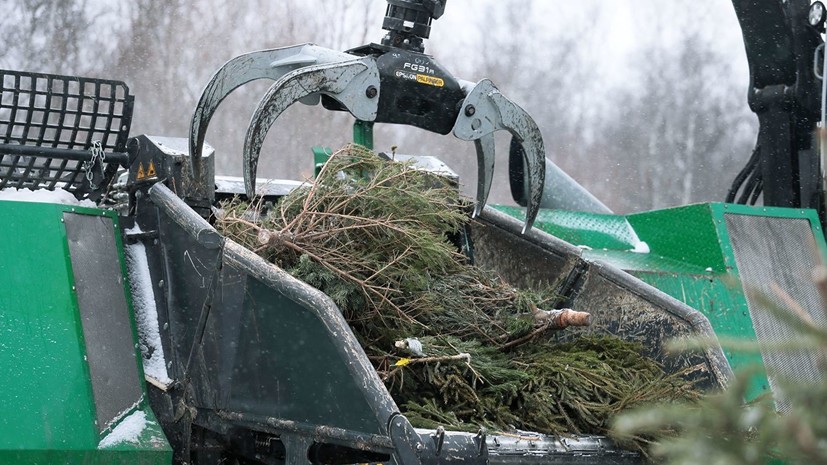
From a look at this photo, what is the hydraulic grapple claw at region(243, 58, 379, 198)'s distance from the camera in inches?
130

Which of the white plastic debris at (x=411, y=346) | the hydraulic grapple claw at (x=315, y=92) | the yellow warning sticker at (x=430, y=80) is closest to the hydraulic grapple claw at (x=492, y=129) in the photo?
the yellow warning sticker at (x=430, y=80)

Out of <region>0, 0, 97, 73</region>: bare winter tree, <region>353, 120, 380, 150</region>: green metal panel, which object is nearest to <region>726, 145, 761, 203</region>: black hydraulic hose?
<region>353, 120, 380, 150</region>: green metal panel

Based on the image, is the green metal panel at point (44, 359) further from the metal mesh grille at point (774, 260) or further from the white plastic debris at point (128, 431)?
the metal mesh grille at point (774, 260)

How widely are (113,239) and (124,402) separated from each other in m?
0.60

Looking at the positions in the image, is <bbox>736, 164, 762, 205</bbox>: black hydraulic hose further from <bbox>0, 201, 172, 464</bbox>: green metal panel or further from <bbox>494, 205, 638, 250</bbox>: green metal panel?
<bbox>0, 201, 172, 464</bbox>: green metal panel

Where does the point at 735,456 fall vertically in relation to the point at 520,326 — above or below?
above

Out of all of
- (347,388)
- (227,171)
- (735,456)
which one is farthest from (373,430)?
(227,171)

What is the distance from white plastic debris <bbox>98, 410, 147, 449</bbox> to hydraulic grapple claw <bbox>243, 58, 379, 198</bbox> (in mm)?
798

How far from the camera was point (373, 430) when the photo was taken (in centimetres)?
268

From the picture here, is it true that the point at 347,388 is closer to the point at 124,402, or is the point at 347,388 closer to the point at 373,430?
the point at 373,430

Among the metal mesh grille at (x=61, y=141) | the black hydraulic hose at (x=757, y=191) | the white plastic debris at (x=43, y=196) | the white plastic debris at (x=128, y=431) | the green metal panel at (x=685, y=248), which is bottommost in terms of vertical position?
the white plastic debris at (x=128, y=431)

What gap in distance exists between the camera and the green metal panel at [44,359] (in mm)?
2969

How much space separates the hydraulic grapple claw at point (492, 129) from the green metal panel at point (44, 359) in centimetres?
140

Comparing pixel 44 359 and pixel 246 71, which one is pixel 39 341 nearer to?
pixel 44 359
